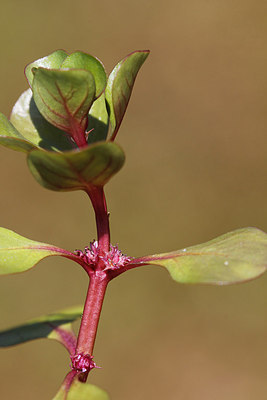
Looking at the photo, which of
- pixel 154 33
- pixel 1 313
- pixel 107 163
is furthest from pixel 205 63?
pixel 107 163

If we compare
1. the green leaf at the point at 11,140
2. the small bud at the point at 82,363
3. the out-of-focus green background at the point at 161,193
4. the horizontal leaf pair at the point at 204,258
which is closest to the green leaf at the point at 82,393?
the small bud at the point at 82,363

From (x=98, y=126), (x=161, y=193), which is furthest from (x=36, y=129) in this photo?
(x=161, y=193)

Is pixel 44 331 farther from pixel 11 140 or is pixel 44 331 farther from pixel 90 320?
pixel 11 140

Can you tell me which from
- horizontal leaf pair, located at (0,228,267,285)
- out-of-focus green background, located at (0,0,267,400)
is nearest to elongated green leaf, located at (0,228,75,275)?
horizontal leaf pair, located at (0,228,267,285)

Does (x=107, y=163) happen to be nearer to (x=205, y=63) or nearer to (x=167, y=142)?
(x=167, y=142)

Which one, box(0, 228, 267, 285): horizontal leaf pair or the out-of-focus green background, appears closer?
box(0, 228, 267, 285): horizontal leaf pair

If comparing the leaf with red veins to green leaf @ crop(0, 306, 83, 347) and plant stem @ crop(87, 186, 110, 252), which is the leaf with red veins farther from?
green leaf @ crop(0, 306, 83, 347)

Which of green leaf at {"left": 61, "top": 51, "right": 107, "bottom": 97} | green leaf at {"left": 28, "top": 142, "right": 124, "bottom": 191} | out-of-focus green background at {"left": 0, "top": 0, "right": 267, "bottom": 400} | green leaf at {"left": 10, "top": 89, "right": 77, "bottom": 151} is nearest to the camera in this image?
green leaf at {"left": 28, "top": 142, "right": 124, "bottom": 191}

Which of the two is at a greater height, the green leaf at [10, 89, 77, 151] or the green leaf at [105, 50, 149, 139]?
the green leaf at [105, 50, 149, 139]
